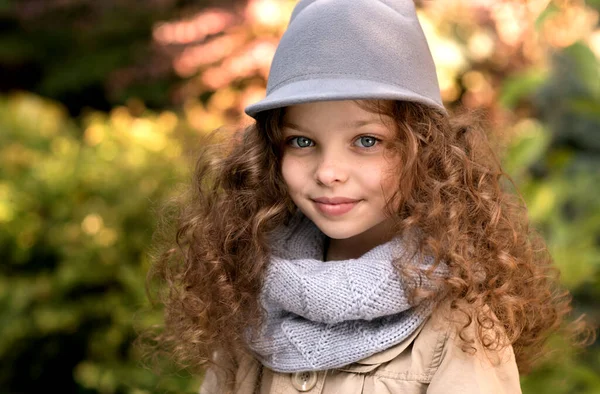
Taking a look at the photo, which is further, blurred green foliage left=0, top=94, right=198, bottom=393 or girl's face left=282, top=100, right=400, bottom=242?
blurred green foliage left=0, top=94, right=198, bottom=393

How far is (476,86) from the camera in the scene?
5.38 metres

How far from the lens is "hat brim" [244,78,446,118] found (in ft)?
5.77

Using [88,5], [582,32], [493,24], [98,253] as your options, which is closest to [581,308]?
[582,32]

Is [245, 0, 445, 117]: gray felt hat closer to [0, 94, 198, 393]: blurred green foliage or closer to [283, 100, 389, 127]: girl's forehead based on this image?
[283, 100, 389, 127]: girl's forehead

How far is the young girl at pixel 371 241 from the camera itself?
1839mm

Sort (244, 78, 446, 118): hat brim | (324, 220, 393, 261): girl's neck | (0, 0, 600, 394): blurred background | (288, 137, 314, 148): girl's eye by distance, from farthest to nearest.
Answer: (0, 0, 600, 394): blurred background, (324, 220, 393, 261): girl's neck, (288, 137, 314, 148): girl's eye, (244, 78, 446, 118): hat brim

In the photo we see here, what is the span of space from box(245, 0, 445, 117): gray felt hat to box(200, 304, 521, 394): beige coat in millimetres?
563

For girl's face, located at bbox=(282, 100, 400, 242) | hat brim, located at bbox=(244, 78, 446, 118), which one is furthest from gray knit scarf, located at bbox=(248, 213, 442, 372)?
hat brim, located at bbox=(244, 78, 446, 118)

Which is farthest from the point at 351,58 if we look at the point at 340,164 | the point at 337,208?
the point at 337,208

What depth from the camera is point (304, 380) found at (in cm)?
200

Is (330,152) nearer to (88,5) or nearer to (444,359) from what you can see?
(444,359)

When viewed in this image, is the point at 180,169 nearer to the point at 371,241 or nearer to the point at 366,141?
the point at 371,241

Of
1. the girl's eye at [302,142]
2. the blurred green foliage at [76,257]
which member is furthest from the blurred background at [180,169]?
the girl's eye at [302,142]

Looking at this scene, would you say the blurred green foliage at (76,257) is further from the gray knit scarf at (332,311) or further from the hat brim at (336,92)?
the hat brim at (336,92)
